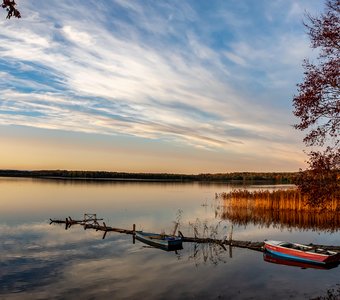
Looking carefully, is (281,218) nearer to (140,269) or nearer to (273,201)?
(273,201)

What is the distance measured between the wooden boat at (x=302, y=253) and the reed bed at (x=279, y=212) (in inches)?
493

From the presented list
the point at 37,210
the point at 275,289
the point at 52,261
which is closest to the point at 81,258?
the point at 52,261

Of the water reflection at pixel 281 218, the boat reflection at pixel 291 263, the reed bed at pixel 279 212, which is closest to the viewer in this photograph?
the boat reflection at pixel 291 263

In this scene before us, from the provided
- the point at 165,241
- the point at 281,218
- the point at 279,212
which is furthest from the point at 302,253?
the point at 279,212

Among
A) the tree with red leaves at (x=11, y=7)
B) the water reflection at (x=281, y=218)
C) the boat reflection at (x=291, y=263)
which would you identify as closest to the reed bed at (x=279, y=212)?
the water reflection at (x=281, y=218)

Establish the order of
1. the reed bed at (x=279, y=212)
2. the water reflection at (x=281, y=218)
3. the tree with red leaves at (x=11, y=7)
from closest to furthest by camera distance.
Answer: the tree with red leaves at (x=11, y=7)
the water reflection at (x=281, y=218)
the reed bed at (x=279, y=212)

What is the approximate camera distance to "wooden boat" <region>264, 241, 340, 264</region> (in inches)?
833

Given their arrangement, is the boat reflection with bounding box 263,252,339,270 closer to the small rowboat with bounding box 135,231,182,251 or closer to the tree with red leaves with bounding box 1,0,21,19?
the small rowboat with bounding box 135,231,182,251

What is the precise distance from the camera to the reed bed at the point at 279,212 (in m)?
37.0

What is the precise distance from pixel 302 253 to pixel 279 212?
68.9ft

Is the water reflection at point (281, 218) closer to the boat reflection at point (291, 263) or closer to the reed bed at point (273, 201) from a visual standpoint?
the reed bed at point (273, 201)

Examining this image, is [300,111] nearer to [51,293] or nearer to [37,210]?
[51,293]

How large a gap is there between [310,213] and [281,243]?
2075 cm

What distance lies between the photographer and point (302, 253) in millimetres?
21984
